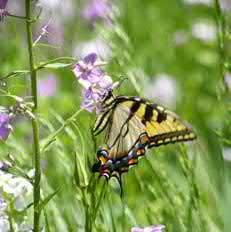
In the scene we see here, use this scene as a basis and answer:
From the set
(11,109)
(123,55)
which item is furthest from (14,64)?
(11,109)

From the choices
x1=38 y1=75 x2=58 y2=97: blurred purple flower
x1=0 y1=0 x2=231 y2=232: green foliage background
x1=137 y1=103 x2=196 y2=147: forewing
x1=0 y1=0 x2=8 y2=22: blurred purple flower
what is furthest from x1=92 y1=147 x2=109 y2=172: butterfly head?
x1=38 y1=75 x2=58 y2=97: blurred purple flower

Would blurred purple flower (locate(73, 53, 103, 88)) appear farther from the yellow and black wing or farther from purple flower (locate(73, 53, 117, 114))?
the yellow and black wing

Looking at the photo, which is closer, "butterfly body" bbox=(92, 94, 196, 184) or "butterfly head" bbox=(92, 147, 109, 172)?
"butterfly head" bbox=(92, 147, 109, 172)

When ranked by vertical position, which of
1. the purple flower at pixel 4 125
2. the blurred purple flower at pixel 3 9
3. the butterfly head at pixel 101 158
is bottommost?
the butterfly head at pixel 101 158

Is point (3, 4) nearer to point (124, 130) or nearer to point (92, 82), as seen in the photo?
point (92, 82)

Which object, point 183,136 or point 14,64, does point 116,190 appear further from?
point 14,64

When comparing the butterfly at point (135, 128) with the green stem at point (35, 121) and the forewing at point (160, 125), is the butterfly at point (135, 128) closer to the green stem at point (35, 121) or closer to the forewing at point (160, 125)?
the forewing at point (160, 125)

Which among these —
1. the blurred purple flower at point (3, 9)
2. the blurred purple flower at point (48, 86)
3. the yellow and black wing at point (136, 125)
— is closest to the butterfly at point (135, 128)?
the yellow and black wing at point (136, 125)
